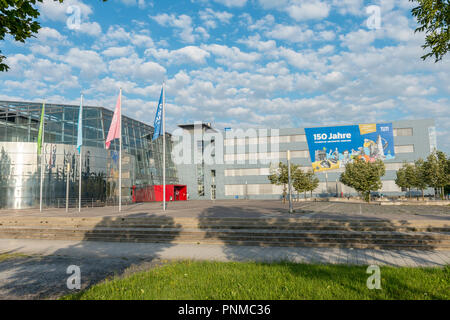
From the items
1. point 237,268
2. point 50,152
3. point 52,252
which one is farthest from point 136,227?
point 50,152

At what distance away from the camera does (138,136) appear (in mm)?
48219

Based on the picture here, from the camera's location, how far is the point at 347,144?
59.7 m

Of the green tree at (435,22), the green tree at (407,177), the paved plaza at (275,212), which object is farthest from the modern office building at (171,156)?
the green tree at (435,22)

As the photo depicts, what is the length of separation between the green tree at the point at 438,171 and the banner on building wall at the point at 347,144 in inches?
790

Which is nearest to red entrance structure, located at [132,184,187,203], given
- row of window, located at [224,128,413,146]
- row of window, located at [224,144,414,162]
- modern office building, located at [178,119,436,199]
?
modern office building, located at [178,119,436,199]

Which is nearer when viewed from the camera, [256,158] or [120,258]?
[120,258]

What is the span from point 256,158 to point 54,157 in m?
41.2

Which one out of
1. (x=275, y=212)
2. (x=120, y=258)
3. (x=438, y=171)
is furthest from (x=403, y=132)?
(x=120, y=258)

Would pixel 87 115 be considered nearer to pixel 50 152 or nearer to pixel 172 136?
pixel 50 152

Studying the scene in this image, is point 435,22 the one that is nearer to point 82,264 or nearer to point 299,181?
point 82,264

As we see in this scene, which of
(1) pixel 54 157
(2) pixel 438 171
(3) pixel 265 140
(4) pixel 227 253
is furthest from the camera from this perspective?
(3) pixel 265 140

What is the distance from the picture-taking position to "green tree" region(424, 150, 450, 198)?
3534 centimetres

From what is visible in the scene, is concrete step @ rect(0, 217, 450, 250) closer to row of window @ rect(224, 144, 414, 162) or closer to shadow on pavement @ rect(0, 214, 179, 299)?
shadow on pavement @ rect(0, 214, 179, 299)

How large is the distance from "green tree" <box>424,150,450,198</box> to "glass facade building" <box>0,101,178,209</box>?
41.1 metres
